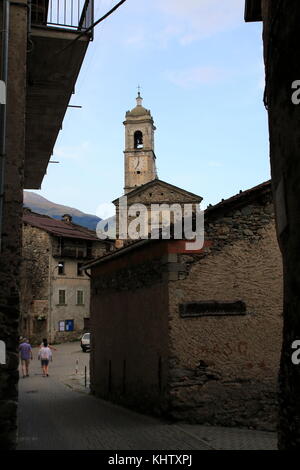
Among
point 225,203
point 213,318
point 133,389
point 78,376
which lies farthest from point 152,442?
point 78,376

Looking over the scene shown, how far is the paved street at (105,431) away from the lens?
7905 mm

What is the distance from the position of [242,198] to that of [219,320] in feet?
8.44

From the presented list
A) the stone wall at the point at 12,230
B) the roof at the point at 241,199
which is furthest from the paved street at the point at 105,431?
the roof at the point at 241,199

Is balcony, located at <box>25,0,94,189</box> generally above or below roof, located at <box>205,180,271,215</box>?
above

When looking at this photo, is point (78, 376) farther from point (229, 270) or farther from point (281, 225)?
point (281, 225)

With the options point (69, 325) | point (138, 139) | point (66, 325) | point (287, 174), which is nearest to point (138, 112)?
point (138, 139)

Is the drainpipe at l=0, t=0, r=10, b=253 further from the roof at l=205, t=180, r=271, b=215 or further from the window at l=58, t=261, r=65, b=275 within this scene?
the window at l=58, t=261, r=65, b=275

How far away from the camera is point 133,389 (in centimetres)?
1175

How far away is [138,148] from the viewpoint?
53812mm

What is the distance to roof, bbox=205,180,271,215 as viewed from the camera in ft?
33.4

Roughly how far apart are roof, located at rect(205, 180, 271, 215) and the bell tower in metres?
42.3

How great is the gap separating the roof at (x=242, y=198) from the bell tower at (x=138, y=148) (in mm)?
42331

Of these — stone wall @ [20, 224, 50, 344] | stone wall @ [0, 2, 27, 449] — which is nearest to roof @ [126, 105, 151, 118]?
stone wall @ [20, 224, 50, 344]
